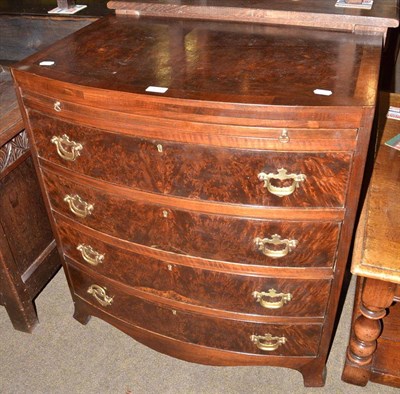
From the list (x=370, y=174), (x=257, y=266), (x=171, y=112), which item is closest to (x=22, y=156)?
(x=171, y=112)

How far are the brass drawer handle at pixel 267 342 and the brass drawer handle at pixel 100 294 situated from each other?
0.50m

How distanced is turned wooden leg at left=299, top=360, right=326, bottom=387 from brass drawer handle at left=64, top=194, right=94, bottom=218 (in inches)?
34.0

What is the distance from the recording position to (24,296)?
184 cm

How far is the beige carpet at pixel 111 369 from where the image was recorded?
67.6 inches

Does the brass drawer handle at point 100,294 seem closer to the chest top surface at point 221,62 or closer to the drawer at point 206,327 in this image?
the drawer at point 206,327

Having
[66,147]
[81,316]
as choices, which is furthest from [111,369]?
[66,147]

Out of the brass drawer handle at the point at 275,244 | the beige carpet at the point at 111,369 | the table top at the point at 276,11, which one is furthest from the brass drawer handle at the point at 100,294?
the table top at the point at 276,11

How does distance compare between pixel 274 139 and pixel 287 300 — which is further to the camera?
pixel 287 300

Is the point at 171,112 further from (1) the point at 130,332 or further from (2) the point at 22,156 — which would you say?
(1) the point at 130,332

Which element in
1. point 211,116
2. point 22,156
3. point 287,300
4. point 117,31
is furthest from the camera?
point 22,156

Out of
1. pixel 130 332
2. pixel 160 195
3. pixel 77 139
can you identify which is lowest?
pixel 130 332

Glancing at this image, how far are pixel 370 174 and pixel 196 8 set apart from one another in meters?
0.76

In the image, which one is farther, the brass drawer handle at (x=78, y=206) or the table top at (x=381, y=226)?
the brass drawer handle at (x=78, y=206)

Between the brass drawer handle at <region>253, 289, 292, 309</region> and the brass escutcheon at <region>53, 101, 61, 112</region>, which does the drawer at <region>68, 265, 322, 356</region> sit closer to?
the brass drawer handle at <region>253, 289, 292, 309</region>
